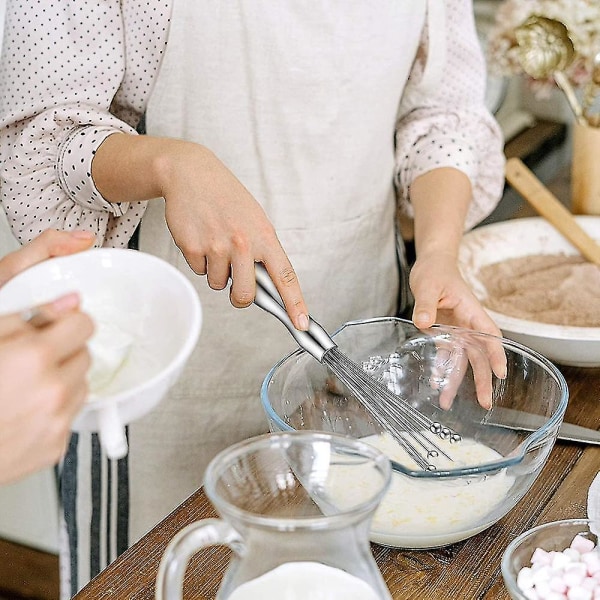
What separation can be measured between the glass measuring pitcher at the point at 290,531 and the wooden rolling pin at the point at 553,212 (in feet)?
2.20

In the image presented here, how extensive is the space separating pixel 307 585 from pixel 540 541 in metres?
0.20

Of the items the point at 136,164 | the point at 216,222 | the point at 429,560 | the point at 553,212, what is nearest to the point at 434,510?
the point at 429,560

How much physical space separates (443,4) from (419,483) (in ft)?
2.06

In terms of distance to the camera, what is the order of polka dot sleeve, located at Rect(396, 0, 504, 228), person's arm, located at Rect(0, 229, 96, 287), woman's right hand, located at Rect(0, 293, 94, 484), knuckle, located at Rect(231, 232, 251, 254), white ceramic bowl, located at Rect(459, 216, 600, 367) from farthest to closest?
polka dot sleeve, located at Rect(396, 0, 504, 228) < white ceramic bowl, located at Rect(459, 216, 600, 367) < knuckle, located at Rect(231, 232, 251, 254) < person's arm, located at Rect(0, 229, 96, 287) < woman's right hand, located at Rect(0, 293, 94, 484)

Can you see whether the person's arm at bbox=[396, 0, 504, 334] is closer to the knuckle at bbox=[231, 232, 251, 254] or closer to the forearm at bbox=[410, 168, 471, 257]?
the forearm at bbox=[410, 168, 471, 257]

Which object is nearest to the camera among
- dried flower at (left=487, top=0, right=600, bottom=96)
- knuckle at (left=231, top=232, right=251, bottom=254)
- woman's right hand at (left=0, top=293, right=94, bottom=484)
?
woman's right hand at (left=0, top=293, right=94, bottom=484)

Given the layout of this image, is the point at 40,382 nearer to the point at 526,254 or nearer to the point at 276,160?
the point at 276,160

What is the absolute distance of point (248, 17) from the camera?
0.93m

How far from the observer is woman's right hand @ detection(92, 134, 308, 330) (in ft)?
2.44

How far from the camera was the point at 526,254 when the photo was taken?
46.4 inches

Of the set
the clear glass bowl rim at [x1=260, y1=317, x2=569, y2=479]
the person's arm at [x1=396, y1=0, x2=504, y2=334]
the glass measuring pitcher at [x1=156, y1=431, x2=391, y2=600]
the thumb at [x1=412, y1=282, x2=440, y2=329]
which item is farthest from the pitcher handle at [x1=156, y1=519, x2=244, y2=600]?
the person's arm at [x1=396, y1=0, x2=504, y2=334]

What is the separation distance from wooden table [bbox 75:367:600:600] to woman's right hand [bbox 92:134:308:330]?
0.19 metres

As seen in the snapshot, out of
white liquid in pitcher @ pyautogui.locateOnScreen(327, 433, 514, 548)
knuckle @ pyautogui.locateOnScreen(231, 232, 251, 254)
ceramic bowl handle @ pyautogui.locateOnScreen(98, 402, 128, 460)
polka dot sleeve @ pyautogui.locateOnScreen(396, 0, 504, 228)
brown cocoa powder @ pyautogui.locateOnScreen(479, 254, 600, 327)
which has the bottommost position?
brown cocoa powder @ pyautogui.locateOnScreen(479, 254, 600, 327)

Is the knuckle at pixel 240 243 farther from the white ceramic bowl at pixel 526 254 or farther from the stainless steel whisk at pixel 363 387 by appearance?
the white ceramic bowl at pixel 526 254
